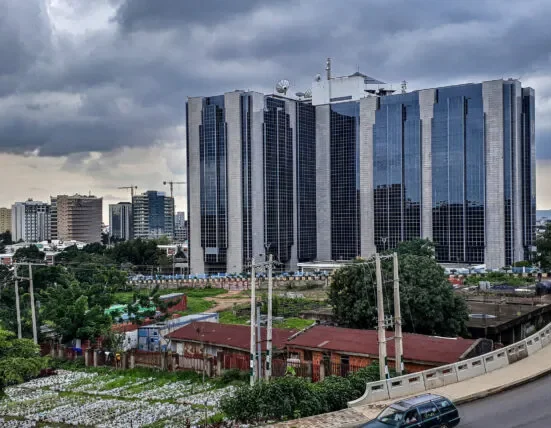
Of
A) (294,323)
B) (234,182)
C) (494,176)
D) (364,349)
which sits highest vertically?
(234,182)

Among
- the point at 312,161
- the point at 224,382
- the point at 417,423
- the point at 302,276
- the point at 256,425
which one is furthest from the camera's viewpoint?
the point at 312,161

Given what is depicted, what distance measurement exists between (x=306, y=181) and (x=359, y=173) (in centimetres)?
993

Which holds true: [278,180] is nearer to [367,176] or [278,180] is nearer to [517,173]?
[367,176]

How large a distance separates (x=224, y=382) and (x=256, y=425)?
9.33 meters

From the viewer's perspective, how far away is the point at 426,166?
328 feet

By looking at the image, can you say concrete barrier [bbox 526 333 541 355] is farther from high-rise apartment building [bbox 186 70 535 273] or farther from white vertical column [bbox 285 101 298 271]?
white vertical column [bbox 285 101 298 271]

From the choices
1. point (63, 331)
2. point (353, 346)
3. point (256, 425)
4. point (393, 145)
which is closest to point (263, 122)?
Result: point (393, 145)

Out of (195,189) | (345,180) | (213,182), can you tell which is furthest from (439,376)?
(345,180)

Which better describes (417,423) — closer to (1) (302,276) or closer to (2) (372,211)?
(1) (302,276)

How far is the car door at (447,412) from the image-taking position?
17719 mm

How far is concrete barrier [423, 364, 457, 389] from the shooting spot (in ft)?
74.0

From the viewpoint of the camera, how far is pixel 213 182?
103500 mm

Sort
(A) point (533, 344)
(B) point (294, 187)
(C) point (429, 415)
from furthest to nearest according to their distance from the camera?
1. (B) point (294, 187)
2. (A) point (533, 344)
3. (C) point (429, 415)

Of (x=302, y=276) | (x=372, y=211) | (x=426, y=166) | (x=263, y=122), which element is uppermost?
(x=263, y=122)
